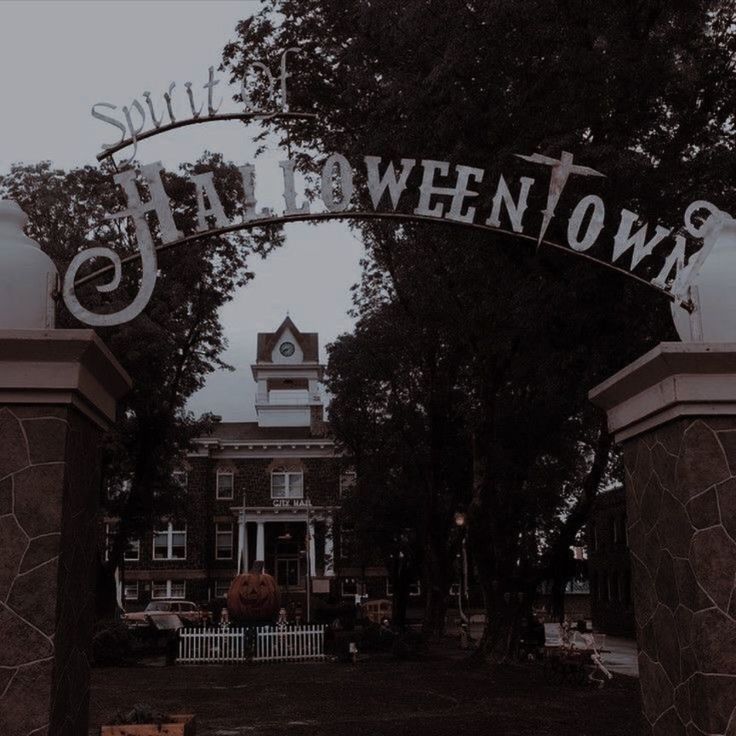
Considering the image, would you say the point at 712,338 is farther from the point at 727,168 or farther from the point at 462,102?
the point at 727,168

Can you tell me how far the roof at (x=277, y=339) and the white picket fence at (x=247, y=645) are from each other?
38677 millimetres

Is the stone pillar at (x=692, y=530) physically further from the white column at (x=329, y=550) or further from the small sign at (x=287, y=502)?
the small sign at (x=287, y=502)

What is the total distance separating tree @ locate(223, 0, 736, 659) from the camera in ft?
41.1

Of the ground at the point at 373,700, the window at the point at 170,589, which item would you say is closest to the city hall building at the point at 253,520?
the window at the point at 170,589

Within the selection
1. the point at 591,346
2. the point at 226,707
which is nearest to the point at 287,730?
the point at 226,707

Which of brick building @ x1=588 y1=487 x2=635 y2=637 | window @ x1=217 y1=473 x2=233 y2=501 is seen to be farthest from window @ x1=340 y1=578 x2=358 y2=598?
brick building @ x1=588 y1=487 x2=635 y2=637

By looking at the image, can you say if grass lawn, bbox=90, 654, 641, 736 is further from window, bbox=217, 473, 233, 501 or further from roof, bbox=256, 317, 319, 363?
roof, bbox=256, 317, 319, 363

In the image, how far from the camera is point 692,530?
5320 millimetres

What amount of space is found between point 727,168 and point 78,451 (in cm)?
1069

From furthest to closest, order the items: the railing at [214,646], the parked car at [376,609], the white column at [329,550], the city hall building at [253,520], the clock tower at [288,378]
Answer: the clock tower at [288,378], the city hall building at [253,520], the white column at [329,550], the parked car at [376,609], the railing at [214,646]

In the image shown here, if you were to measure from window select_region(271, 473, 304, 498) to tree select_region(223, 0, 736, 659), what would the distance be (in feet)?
129

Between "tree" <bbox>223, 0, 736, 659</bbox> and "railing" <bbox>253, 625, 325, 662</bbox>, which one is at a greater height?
"tree" <bbox>223, 0, 736, 659</bbox>

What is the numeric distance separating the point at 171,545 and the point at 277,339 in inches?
581

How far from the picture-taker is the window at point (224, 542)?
177 ft
